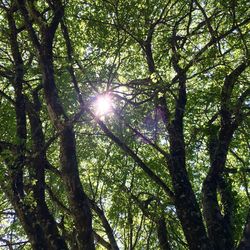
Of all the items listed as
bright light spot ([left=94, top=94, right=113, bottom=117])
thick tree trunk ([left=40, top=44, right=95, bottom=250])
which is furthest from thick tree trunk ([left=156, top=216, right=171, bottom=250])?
thick tree trunk ([left=40, top=44, right=95, bottom=250])

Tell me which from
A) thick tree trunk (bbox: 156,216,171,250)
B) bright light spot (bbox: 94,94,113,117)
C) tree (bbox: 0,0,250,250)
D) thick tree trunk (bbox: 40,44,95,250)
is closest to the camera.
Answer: thick tree trunk (bbox: 40,44,95,250)

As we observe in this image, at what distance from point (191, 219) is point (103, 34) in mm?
5556

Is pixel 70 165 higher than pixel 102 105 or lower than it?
lower

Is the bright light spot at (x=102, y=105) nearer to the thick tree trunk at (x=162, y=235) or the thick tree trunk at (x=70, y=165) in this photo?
the thick tree trunk at (x=70, y=165)

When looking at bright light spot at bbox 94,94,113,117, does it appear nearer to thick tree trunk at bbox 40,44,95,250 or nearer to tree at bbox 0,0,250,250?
tree at bbox 0,0,250,250

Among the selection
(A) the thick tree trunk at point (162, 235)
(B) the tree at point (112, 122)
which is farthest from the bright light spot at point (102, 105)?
(A) the thick tree trunk at point (162, 235)

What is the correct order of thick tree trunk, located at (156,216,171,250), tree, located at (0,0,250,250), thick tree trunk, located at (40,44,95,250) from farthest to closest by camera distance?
thick tree trunk, located at (156,216,171,250), tree, located at (0,0,250,250), thick tree trunk, located at (40,44,95,250)

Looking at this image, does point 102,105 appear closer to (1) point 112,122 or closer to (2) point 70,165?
(2) point 70,165

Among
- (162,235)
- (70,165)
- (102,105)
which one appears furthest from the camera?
(162,235)

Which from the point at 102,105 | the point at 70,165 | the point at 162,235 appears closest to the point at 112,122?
the point at 102,105

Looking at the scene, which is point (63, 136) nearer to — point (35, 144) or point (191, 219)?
point (35, 144)

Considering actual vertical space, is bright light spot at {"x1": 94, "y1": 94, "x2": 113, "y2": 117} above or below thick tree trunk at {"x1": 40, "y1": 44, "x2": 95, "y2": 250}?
above

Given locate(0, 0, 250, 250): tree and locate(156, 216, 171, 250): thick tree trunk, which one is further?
locate(156, 216, 171, 250): thick tree trunk

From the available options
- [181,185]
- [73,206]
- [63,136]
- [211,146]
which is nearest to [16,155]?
[63,136]
